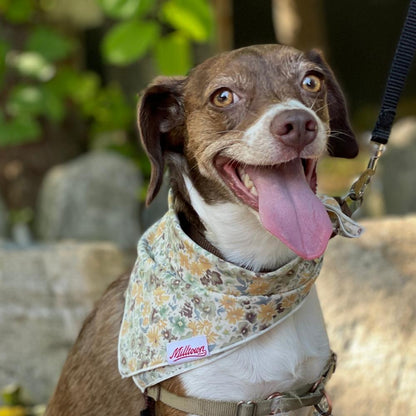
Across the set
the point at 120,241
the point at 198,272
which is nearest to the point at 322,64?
the point at 198,272

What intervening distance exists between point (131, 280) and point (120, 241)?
3.38m

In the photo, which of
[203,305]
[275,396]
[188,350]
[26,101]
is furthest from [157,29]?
[275,396]

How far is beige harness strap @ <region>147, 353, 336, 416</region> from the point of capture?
2746 millimetres

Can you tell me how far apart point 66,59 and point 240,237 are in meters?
4.65

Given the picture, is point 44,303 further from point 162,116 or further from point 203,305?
point 203,305

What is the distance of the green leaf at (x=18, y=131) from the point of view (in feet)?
20.6

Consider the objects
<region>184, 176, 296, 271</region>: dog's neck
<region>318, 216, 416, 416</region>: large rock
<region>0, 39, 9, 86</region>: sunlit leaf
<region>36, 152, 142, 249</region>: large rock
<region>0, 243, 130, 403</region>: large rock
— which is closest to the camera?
<region>184, 176, 296, 271</region>: dog's neck

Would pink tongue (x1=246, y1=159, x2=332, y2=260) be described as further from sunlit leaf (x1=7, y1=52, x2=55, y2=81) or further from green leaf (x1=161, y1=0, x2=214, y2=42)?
sunlit leaf (x1=7, y1=52, x2=55, y2=81)

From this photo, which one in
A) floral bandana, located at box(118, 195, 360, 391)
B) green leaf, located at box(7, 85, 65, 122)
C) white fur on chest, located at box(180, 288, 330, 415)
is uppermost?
floral bandana, located at box(118, 195, 360, 391)

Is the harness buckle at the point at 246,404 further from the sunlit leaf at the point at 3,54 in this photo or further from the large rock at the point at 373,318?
the sunlit leaf at the point at 3,54

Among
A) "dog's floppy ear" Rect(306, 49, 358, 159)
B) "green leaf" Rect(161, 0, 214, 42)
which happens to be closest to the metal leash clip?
"dog's floppy ear" Rect(306, 49, 358, 159)

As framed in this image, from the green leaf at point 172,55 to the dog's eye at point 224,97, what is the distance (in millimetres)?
2328

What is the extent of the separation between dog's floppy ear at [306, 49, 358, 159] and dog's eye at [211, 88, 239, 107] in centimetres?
47

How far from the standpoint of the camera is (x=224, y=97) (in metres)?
2.80
